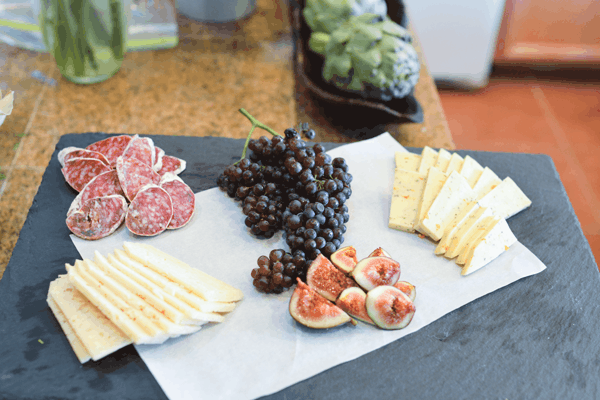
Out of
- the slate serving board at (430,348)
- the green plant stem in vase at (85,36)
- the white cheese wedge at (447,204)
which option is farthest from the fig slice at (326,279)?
the green plant stem in vase at (85,36)

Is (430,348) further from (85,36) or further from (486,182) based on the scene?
(85,36)

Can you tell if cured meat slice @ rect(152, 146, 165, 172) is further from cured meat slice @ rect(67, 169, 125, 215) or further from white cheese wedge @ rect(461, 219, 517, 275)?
white cheese wedge @ rect(461, 219, 517, 275)

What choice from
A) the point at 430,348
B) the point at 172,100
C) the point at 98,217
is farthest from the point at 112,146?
the point at 430,348

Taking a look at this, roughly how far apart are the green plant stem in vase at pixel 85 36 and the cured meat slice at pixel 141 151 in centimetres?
64

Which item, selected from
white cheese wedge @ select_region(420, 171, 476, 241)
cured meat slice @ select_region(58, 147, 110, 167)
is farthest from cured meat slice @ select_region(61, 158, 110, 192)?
white cheese wedge @ select_region(420, 171, 476, 241)

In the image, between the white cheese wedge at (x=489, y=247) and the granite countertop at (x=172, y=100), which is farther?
the granite countertop at (x=172, y=100)

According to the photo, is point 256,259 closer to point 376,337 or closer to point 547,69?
point 376,337

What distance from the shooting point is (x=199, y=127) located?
1763 mm

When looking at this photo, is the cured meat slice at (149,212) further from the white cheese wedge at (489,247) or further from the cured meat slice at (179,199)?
the white cheese wedge at (489,247)

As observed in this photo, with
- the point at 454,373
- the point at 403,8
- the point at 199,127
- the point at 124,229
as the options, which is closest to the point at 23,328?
the point at 124,229

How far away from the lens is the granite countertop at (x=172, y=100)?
1.66m

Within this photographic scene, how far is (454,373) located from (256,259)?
491 mm

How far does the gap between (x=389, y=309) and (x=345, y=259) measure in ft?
0.52

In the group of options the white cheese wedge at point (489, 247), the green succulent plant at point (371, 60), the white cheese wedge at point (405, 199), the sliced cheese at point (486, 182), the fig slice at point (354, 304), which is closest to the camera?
the fig slice at point (354, 304)
